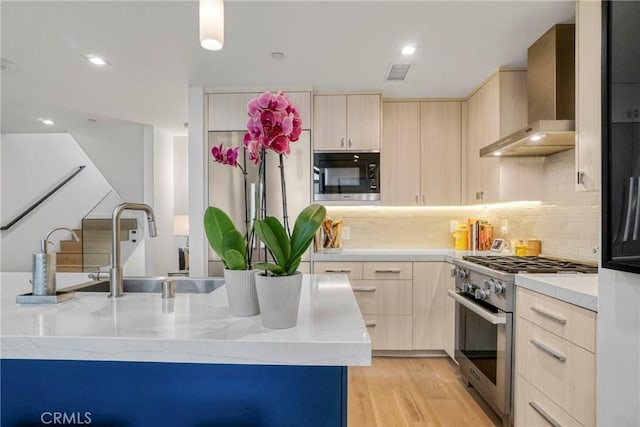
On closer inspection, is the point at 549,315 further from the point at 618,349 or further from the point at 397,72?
the point at 397,72

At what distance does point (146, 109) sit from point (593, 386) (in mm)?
4529

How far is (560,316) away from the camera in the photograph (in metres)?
1.52

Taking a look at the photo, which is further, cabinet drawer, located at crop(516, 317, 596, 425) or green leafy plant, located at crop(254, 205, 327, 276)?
cabinet drawer, located at crop(516, 317, 596, 425)

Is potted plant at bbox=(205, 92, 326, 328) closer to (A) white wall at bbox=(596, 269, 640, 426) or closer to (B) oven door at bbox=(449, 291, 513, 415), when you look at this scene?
(A) white wall at bbox=(596, 269, 640, 426)

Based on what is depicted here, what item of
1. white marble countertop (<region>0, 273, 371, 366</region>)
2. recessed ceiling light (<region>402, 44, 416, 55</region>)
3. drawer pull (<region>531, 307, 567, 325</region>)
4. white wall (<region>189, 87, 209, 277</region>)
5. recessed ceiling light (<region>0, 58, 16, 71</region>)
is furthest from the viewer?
white wall (<region>189, 87, 209, 277</region>)

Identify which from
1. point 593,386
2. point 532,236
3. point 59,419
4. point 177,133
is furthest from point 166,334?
point 177,133

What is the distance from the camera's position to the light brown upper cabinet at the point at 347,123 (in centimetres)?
325

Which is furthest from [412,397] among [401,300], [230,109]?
[230,109]

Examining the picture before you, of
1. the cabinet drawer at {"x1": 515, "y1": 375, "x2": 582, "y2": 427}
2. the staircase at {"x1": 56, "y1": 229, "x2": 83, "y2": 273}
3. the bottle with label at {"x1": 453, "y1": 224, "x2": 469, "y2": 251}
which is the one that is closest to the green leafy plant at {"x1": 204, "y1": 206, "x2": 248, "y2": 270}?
the cabinet drawer at {"x1": 515, "y1": 375, "x2": 582, "y2": 427}

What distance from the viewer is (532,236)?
283 cm

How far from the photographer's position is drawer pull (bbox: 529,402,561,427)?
5.13 ft

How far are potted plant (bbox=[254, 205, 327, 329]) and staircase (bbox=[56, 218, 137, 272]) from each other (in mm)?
5316

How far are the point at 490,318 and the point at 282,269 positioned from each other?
5.28 ft

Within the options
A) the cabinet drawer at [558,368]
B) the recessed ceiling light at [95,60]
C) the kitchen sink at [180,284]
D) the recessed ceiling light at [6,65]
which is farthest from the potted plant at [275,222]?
the recessed ceiling light at [6,65]
